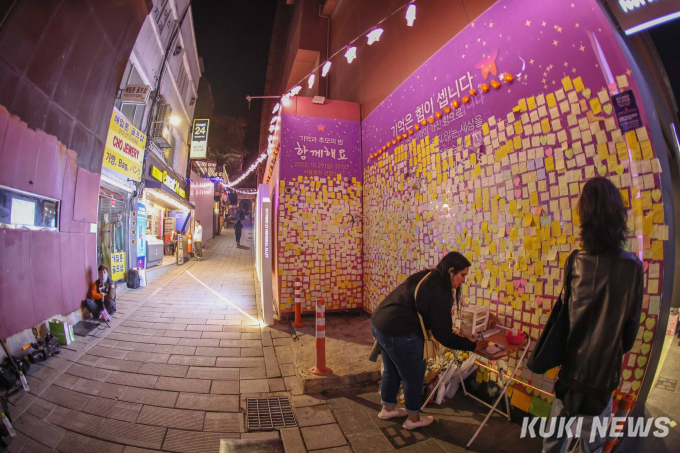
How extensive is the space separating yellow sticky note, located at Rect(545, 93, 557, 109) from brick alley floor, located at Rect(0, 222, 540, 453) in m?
3.06

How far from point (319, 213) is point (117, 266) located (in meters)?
6.07

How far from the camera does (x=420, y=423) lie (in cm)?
288

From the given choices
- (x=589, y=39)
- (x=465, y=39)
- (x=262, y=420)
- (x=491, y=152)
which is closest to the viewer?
(x=589, y=39)

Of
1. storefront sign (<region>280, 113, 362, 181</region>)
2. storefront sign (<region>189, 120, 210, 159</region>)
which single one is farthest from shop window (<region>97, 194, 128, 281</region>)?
storefront sign (<region>189, 120, 210, 159</region>)

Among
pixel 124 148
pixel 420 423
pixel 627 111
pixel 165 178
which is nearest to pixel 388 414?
pixel 420 423

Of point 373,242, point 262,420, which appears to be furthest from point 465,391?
point 373,242

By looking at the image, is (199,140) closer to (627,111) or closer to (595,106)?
(595,106)

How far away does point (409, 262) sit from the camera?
16.0 feet

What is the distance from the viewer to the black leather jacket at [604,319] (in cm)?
165

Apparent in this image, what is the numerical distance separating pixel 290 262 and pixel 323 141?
2775mm

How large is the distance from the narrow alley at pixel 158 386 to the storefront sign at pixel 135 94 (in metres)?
5.46

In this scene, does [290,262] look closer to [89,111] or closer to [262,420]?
[262,420]

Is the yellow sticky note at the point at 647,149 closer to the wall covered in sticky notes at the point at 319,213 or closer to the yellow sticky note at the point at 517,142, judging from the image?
the yellow sticky note at the point at 517,142

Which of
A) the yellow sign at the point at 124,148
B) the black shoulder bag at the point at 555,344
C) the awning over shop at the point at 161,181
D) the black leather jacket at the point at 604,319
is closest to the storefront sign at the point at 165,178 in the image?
the awning over shop at the point at 161,181
